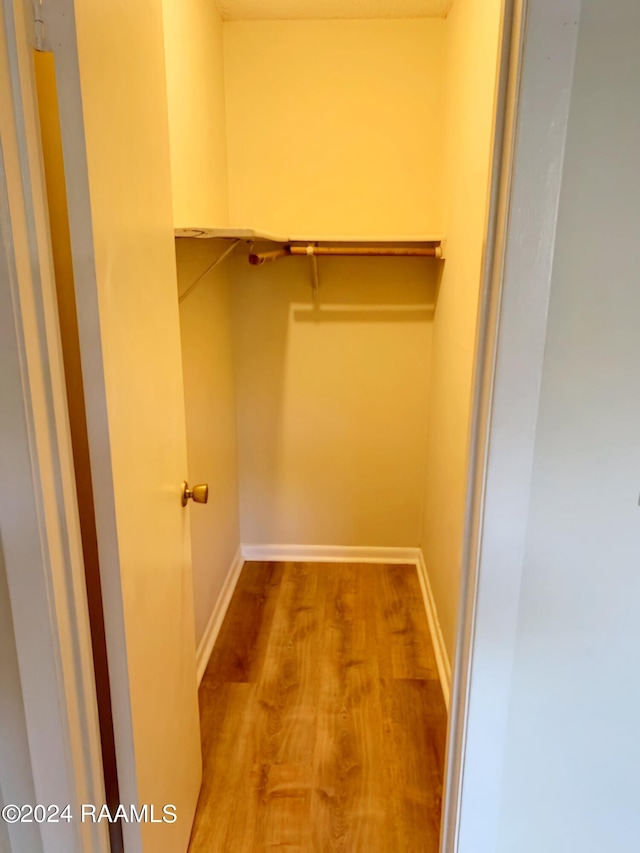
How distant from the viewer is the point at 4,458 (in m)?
0.89

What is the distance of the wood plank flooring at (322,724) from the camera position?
5.39ft

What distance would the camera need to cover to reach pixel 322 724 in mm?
2000

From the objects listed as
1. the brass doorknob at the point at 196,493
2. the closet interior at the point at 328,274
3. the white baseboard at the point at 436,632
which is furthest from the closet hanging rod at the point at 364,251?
the white baseboard at the point at 436,632

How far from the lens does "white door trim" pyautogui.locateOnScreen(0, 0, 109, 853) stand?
0.82 m

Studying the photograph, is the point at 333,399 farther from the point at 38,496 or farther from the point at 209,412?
the point at 38,496

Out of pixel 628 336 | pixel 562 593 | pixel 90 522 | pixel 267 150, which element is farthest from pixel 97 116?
pixel 267 150

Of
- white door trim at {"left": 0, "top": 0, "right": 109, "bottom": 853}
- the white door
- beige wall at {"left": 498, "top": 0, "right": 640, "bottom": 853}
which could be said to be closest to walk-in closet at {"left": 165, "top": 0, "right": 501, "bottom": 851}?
the white door

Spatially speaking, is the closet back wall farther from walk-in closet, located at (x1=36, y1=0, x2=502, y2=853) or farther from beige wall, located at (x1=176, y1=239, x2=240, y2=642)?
beige wall, located at (x1=176, y1=239, x2=240, y2=642)

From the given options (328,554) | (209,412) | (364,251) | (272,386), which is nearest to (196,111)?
(364,251)

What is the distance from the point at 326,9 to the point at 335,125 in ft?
1.40

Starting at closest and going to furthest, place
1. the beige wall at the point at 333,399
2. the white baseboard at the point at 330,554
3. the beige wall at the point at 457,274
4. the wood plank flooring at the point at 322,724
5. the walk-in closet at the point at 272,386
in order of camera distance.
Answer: the walk-in closet at the point at 272,386
the wood plank flooring at the point at 322,724
the beige wall at the point at 457,274
the beige wall at the point at 333,399
the white baseboard at the point at 330,554

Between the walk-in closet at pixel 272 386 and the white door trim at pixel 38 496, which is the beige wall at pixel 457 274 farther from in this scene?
the white door trim at pixel 38 496

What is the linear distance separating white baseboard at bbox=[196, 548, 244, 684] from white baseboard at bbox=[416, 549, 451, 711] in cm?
92

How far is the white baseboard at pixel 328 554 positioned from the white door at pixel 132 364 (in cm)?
164
